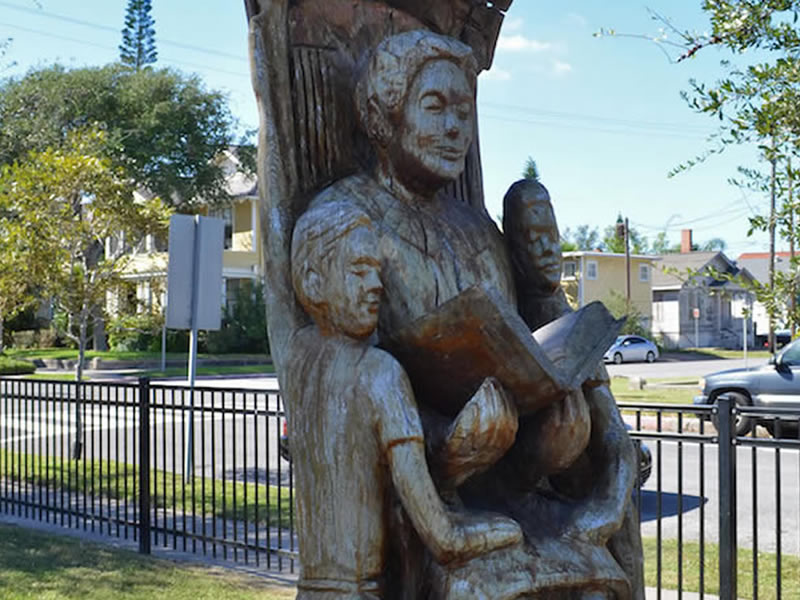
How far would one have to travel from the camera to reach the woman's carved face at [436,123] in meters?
2.42

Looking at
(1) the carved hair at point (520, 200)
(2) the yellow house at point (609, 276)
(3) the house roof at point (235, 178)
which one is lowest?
(1) the carved hair at point (520, 200)

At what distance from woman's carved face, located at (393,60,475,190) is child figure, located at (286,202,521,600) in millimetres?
Answer: 287

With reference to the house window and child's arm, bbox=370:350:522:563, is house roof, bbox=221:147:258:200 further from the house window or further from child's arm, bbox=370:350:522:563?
child's arm, bbox=370:350:522:563

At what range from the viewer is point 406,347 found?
2.26 metres

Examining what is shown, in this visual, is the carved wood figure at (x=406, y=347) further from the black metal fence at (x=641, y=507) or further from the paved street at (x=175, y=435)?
the paved street at (x=175, y=435)

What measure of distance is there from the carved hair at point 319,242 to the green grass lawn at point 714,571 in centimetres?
505

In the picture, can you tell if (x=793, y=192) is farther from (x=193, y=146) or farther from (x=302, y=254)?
(x=193, y=146)

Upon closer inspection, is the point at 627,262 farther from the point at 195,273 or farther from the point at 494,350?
the point at 494,350

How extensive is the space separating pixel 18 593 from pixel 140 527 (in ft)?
5.70

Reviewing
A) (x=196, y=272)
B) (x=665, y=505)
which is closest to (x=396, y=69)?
(x=196, y=272)

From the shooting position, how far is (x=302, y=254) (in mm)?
2311

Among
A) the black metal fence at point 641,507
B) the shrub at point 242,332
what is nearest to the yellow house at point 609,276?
the shrub at point 242,332

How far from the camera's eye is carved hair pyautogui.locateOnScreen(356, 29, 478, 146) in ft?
7.91

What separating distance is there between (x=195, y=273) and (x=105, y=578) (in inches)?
153
